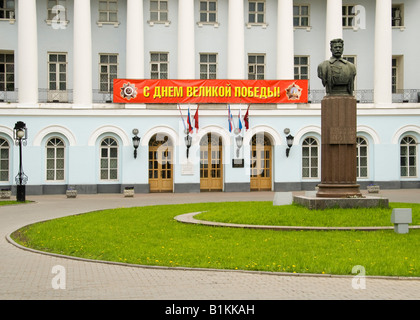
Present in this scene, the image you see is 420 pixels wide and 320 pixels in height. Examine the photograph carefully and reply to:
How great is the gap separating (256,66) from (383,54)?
8.06m

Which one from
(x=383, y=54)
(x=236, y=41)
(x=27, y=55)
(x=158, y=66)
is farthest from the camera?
(x=158, y=66)

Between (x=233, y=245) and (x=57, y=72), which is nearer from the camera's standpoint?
(x=233, y=245)

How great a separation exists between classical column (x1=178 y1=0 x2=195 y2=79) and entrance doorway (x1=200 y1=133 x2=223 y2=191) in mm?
4149

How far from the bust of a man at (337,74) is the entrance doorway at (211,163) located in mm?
18122

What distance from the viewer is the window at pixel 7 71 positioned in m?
37.7

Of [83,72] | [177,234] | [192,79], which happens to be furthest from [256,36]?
[177,234]

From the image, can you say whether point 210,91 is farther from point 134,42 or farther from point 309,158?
point 309,158

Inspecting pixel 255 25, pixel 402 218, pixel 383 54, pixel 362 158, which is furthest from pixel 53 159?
pixel 402 218

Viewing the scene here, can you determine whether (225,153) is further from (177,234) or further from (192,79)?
(177,234)

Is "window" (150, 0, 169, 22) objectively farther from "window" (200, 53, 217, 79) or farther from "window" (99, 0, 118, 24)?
"window" (200, 53, 217, 79)

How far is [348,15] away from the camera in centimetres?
4034

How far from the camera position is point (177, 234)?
15.8m

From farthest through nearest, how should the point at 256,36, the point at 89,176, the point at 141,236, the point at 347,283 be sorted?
the point at 256,36, the point at 89,176, the point at 141,236, the point at 347,283

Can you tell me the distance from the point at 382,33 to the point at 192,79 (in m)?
12.4
